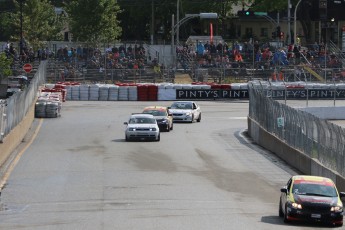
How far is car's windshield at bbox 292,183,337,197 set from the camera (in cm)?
2455

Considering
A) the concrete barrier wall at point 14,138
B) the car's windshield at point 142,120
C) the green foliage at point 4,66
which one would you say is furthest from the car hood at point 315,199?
the green foliage at point 4,66

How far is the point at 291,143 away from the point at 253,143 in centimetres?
823

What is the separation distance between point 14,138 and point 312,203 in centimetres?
2001

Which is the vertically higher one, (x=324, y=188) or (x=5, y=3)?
(x=5, y=3)

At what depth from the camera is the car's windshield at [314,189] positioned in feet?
80.5

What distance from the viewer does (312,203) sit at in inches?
946

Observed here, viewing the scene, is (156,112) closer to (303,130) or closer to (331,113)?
(303,130)

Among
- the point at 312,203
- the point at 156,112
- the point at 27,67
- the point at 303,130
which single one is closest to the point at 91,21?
the point at 27,67

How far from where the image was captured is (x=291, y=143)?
39.5m

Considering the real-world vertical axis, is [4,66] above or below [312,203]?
above

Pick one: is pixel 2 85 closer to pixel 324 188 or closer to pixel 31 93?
pixel 31 93

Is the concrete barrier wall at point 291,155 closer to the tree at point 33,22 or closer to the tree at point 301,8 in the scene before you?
the tree at point 301,8

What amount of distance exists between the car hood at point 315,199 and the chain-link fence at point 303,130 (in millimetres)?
5449

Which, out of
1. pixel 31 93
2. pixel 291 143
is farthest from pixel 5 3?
pixel 291 143
